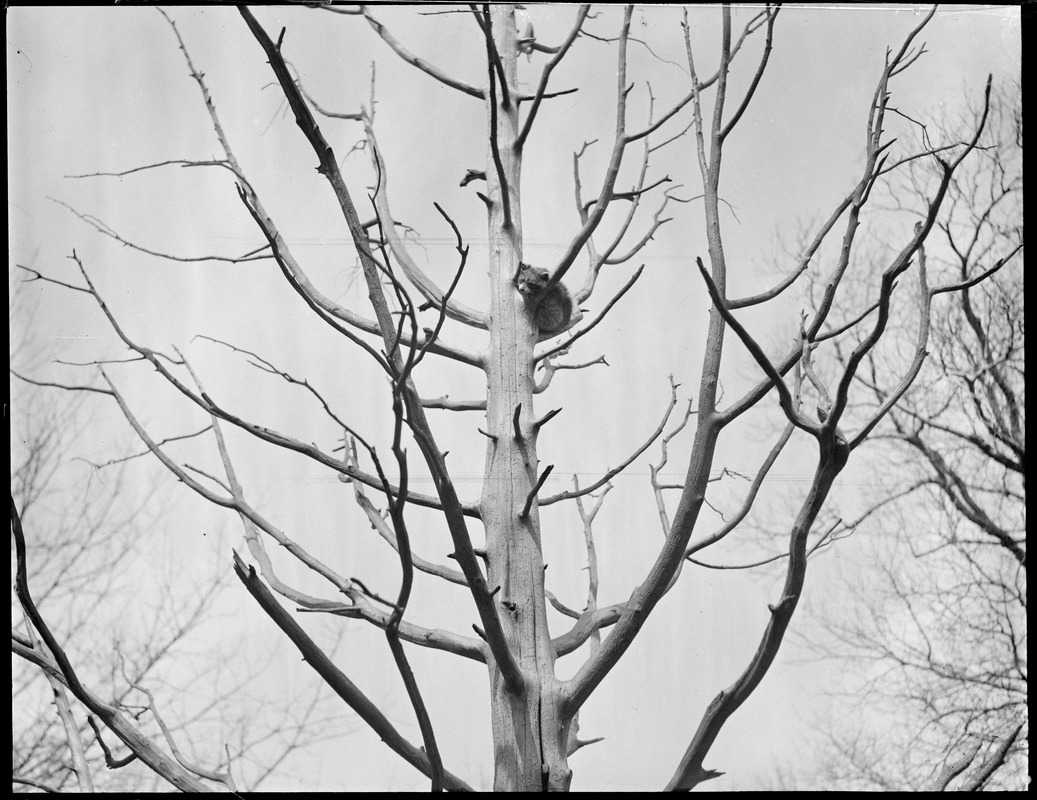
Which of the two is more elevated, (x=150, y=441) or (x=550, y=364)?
(x=550, y=364)

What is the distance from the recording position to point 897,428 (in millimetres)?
1461

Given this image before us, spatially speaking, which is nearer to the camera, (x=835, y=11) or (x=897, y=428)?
(x=835, y=11)

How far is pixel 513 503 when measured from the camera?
1078 millimetres

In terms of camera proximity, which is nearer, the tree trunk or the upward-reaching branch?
the upward-reaching branch

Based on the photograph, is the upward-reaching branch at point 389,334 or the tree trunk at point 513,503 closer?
the upward-reaching branch at point 389,334

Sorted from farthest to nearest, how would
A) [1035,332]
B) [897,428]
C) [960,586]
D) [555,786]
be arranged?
[897,428], [960,586], [1035,332], [555,786]

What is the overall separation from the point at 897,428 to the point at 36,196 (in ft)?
4.59

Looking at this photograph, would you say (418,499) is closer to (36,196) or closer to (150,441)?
(150,441)

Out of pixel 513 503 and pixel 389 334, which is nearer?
pixel 389 334

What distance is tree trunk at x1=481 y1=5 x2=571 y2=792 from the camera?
3.21ft

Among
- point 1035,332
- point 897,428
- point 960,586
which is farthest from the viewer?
point 897,428

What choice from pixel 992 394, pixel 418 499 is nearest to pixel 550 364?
pixel 418 499

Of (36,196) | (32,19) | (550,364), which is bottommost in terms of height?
(550,364)

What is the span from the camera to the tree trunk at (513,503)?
0.98 metres
